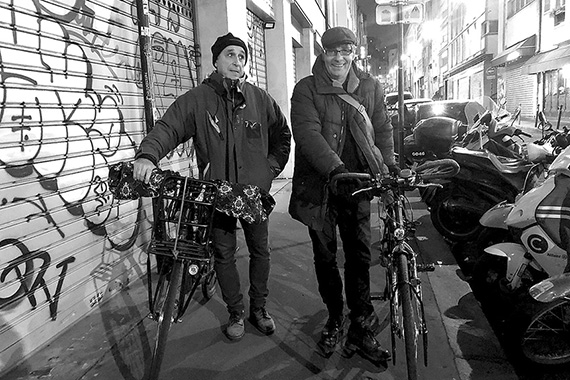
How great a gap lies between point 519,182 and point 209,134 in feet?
12.6

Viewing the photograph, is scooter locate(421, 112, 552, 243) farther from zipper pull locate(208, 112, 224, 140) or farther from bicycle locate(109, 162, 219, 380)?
bicycle locate(109, 162, 219, 380)

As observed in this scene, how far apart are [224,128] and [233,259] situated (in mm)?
982

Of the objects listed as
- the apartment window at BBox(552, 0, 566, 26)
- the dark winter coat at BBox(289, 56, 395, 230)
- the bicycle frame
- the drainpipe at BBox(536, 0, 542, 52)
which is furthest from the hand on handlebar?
the drainpipe at BBox(536, 0, 542, 52)

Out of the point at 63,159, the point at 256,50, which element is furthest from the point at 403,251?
the point at 256,50

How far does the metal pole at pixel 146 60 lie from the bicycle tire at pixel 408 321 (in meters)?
2.93

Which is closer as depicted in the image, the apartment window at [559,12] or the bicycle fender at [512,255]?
the bicycle fender at [512,255]

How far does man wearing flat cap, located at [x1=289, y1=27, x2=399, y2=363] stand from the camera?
121 inches

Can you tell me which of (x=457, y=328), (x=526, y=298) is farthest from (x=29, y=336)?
(x=526, y=298)

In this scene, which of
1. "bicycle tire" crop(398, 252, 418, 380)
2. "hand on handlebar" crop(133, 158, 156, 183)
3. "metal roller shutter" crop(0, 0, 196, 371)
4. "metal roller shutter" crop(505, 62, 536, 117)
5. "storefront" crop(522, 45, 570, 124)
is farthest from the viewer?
"metal roller shutter" crop(505, 62, 536, 117)

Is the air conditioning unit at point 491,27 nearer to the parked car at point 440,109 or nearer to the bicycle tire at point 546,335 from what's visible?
the parked car at point 440,109

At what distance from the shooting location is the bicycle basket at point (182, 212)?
2705 millimetres

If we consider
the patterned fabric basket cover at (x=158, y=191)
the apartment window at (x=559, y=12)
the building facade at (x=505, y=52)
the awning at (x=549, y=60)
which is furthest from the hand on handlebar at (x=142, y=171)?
the apartment window at (x=559, y=12)

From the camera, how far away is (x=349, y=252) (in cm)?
327

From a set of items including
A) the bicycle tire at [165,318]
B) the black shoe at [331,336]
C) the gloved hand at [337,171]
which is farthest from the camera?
the black shoe at [331,336]
